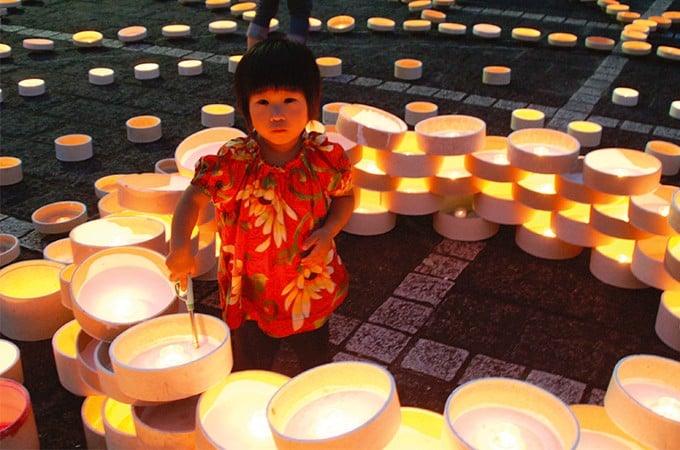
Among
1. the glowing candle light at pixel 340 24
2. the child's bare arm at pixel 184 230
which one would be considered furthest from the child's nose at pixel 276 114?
the glowing candle light at pixel 340 24

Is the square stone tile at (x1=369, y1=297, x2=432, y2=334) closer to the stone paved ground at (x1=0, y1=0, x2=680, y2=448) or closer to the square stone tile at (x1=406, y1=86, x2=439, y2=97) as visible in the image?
the stone paved ground at (x1=0, y1=0, x2=680, y2=448)

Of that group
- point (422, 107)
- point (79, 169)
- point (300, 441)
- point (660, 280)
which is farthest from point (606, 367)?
point (79, 169)

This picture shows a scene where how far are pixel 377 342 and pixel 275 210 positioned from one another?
1056 mm

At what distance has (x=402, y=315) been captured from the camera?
336 centimetres

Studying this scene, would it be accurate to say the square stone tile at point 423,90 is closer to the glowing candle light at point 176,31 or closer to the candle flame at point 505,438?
the glowing candle light at point 176,31

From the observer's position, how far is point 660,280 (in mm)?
3270

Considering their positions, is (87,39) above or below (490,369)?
below

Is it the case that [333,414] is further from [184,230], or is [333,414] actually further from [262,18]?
[262,18]

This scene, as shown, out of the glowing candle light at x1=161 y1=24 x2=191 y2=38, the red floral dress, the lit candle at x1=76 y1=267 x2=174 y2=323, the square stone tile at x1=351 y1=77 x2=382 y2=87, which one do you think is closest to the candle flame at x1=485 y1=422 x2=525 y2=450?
the red floral dress

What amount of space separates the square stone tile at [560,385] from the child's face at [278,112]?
142cm

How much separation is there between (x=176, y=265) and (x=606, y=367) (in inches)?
68.9

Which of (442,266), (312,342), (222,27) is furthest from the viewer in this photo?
(222,27)

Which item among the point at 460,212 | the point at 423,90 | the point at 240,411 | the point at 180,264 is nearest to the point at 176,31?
the point at 423,90

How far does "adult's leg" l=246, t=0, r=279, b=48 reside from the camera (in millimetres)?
5551
